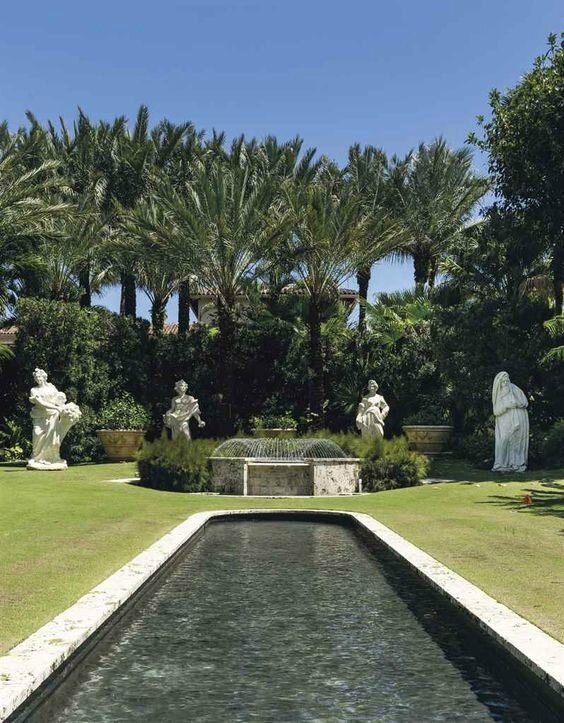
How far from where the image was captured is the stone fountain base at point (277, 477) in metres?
16.7

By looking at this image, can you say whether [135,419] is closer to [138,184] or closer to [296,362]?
[296,362]

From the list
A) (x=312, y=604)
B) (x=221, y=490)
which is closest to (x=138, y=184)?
(x=221, y=490)

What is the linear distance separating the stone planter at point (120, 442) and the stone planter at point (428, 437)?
8.43m

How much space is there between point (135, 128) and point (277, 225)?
38.0 ft

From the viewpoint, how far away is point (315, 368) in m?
25.9

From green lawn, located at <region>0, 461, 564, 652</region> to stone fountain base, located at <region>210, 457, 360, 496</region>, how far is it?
3.13 ft

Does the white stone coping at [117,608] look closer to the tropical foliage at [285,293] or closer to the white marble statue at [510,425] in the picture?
the white marble statue at [510,425]

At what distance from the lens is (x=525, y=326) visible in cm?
2350

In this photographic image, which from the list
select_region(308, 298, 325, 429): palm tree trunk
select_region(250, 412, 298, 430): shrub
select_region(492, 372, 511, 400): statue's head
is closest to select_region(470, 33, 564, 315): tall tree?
select_region(492, 372, 511, 400): statue's head

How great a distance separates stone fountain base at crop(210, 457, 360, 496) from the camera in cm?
1669

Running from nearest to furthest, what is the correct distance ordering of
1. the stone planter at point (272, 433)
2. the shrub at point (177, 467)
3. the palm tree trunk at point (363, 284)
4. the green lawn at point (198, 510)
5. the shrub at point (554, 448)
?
the green lawn at point (198, 510), the shrub at point (177, 467), the shrub at point (554, 448), the stone planter at point (272, 433), the palm tree trunk at point (363, 284)

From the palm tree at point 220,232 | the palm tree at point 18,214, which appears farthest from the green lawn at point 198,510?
the palm tree at point 18,214

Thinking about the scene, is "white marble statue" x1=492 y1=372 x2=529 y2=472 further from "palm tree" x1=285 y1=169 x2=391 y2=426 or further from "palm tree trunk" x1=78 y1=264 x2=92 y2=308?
"palm tree trunk" x1=78 y1=264 x2=92 y2=308

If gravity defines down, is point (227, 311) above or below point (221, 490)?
above
